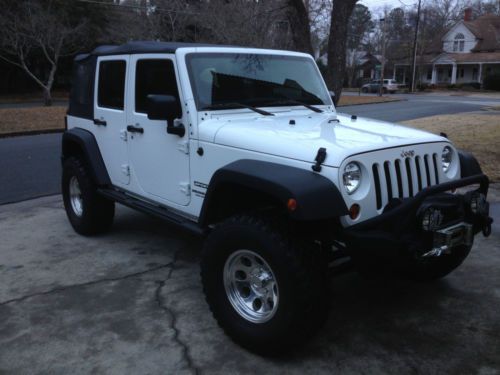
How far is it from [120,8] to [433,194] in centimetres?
3121

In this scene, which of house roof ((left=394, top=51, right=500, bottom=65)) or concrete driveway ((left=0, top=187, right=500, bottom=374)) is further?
house roof ((left=394, top=51, right=500, bottom=65))

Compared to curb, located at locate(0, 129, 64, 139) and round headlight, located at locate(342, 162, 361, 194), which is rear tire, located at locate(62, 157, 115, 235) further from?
curb, located at locate(0, 129, 64, 139)

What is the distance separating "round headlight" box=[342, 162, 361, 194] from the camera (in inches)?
119

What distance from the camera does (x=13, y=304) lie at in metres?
3.95

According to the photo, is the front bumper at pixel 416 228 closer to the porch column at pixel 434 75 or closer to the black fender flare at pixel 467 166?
the black fender flare at pixel 467 166

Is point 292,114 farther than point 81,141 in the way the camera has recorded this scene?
No

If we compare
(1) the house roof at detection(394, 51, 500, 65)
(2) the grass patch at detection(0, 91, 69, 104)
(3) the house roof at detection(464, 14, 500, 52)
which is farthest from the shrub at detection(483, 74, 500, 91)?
(2) the grass patch at detection(0, 91, 69, 104)

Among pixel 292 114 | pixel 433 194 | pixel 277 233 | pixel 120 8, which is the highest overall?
pixel 120 8

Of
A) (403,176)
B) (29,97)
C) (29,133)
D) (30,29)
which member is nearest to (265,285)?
(403,176)

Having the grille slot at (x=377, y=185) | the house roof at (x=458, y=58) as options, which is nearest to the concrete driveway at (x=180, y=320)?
the grille slot at (x=377, y=185)

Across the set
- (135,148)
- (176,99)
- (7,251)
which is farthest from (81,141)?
(176,99)

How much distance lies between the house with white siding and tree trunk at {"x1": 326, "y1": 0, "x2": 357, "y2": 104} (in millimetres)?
52786

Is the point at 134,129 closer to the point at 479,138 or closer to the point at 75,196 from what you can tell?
the point at 75,196

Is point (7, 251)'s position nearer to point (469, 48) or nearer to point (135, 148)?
point (135, 148)
